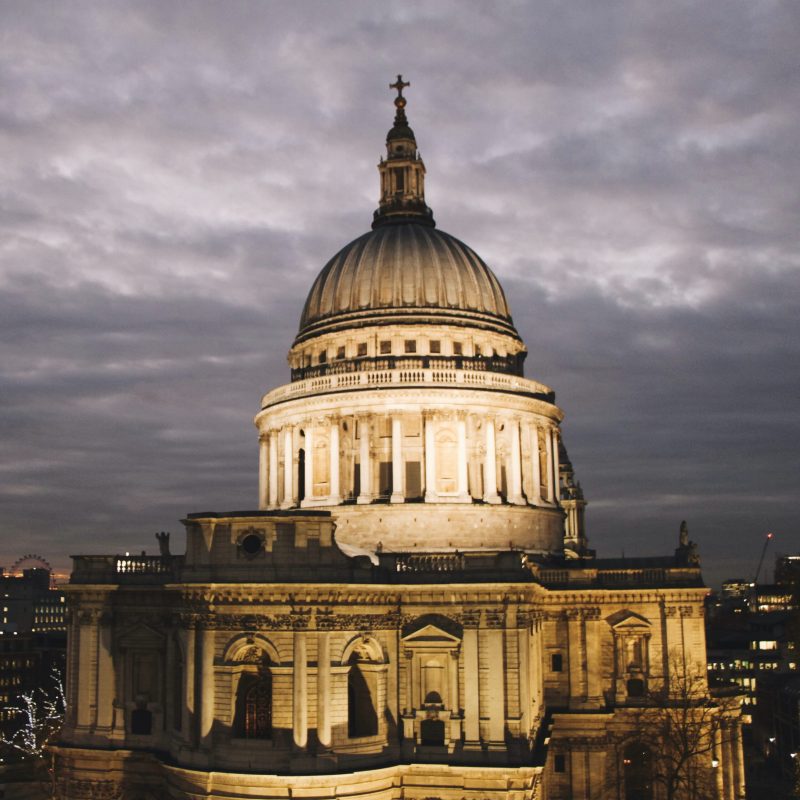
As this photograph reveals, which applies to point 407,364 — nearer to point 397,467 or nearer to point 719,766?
point 397,467

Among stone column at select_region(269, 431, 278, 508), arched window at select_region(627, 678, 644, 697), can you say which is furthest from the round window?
arched window at select_region(627, 678, 644, 697)

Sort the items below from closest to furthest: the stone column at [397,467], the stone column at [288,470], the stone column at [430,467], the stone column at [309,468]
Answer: the stone column at [430,467]
the stone column at [397,467]
the stone column at [309,468]
the stone column at [288,470]

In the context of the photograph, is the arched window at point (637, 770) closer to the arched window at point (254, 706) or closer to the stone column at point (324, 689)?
the stone column at point (324, 689)

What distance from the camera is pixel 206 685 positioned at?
46250 millimetres

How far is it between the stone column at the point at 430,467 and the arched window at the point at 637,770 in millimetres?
17673

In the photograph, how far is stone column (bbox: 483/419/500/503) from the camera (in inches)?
2479

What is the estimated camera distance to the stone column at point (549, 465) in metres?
68.9

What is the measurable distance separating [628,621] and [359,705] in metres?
18.0

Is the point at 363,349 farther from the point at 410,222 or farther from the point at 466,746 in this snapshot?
the point at 466,746

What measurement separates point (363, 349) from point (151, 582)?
881 inches

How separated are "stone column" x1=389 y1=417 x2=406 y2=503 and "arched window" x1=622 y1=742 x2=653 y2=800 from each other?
18928mm

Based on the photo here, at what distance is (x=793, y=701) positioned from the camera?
91188mm

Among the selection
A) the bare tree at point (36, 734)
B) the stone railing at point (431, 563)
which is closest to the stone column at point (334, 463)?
the stone railing at point (431, 563)

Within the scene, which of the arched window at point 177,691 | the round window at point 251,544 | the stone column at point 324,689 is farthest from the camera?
the arched window at point 177,691
